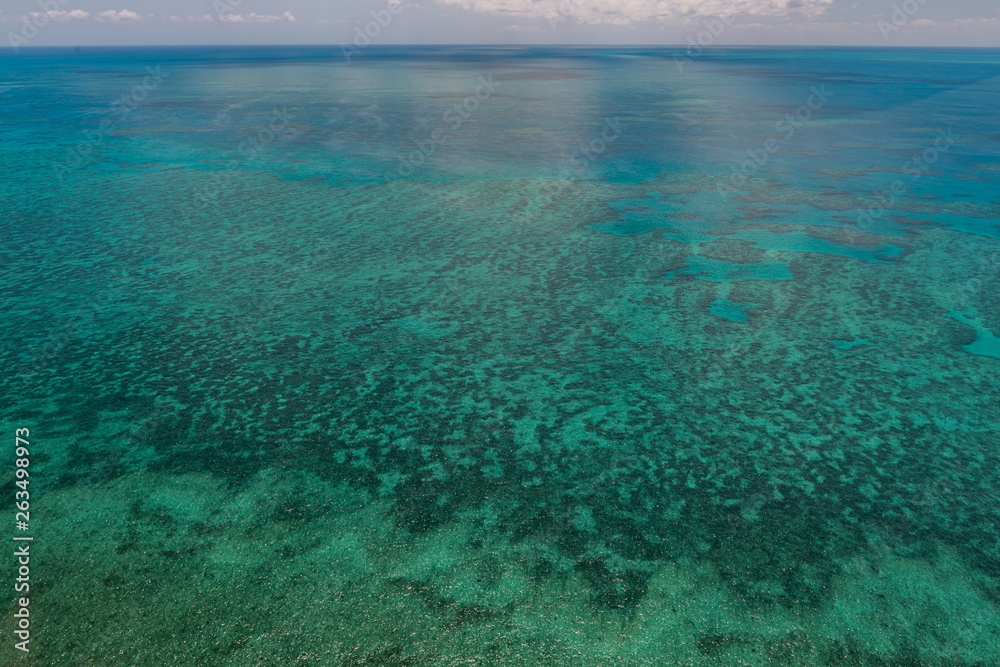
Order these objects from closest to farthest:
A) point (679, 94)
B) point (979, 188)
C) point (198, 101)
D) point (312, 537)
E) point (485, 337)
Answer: point (312, 537) → point (485, 337) → point (979, 188) → point (198, 101) → point (679, 94)

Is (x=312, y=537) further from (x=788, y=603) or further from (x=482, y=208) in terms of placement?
(x=482, y=208)

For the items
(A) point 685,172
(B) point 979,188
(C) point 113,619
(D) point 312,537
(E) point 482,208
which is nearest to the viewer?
(C) point 113,619

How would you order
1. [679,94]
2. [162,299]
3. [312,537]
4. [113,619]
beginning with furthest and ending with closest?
[679,94]
[162,299]
[312,537]
[113,619]

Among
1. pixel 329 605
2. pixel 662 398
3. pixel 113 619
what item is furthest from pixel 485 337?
pixel 113 619

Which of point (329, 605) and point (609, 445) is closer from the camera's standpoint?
point (329, 605)

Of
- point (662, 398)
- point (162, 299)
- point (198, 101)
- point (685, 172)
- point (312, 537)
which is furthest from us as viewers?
point (198, 101)

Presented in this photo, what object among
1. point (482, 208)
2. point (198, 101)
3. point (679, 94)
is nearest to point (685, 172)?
point (482, 208)
